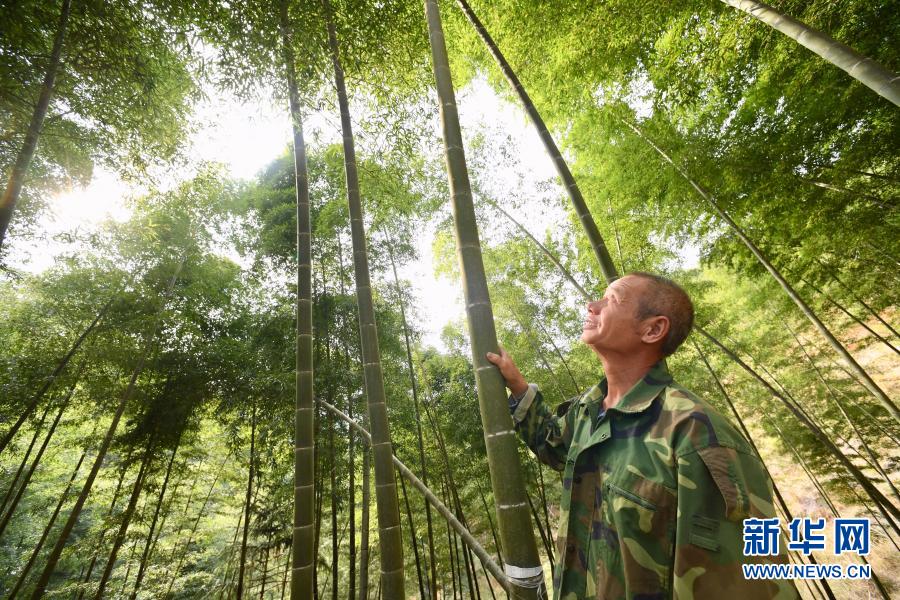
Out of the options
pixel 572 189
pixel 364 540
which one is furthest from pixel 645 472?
pixel 364 540

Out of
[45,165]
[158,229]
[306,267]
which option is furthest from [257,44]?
[158,229]

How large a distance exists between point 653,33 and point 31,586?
49.9 ft

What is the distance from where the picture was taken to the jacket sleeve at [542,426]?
1290mm

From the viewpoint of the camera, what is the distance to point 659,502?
32.7 inches

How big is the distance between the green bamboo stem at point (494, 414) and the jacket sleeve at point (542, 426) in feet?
0.58

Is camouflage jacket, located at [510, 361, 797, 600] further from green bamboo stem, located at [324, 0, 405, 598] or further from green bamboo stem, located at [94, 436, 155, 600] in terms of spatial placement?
green bamboo stem, located at [94, 436, 155, 600]

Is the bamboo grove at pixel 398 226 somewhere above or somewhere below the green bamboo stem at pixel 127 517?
above

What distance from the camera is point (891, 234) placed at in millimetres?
4176

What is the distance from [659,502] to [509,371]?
546mm

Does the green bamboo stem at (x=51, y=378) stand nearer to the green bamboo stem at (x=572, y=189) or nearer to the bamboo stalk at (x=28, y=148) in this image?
the bamboo stalk at (x=28, y=148)

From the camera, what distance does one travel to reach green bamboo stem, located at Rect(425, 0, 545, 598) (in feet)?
3.47

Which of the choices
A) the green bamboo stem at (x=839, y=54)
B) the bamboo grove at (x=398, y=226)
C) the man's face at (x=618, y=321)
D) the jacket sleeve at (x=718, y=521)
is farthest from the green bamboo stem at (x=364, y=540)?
the green bamboo stem at (x=839, y=54)

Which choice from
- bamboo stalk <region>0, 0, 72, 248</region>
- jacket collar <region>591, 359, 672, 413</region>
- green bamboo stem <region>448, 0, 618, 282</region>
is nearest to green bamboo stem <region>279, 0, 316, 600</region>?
bamboo stalk <region>0, 0, 72, 248</region>

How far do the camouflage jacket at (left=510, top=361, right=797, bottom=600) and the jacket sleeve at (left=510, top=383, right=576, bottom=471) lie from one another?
0.11m
